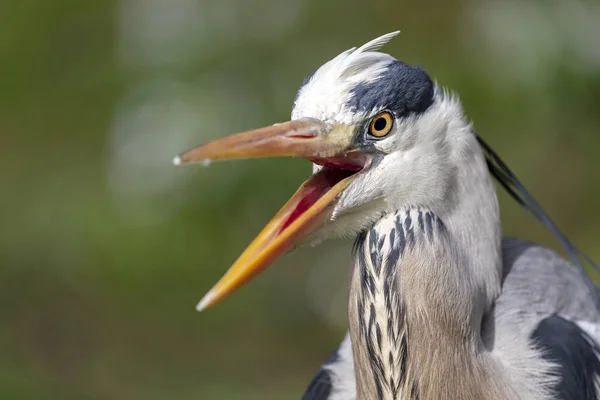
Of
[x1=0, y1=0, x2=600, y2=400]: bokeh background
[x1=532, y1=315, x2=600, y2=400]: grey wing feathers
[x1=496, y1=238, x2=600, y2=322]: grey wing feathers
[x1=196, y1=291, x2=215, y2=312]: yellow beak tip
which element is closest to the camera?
[x1=196, y1=291, x2=215, y2=312]: yellow beak tip

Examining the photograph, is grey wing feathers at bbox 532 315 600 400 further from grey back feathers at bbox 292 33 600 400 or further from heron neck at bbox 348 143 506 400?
heron neck at bbox 348 143 506 400

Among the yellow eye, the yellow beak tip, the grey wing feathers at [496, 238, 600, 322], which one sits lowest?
the grey wing feathers at [496, 238, 600, 322]

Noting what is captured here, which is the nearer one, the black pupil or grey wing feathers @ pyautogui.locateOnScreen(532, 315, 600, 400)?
the black pupil

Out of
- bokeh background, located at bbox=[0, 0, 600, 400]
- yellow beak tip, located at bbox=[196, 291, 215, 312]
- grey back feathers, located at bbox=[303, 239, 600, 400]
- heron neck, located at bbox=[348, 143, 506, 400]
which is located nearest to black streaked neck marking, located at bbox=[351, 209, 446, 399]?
heron neck, located at bbox=[348, 143, 506, 400]

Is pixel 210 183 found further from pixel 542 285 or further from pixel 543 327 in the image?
pixel 543 327

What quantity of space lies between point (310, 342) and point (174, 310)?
0.85 meters

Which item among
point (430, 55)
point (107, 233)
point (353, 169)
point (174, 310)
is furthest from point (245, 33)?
point (353, 169)

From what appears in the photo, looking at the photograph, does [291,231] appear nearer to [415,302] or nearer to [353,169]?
[353,169]

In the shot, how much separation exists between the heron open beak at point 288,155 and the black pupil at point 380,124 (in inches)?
2.6

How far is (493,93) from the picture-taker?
586 cm

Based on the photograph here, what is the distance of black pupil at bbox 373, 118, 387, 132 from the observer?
6.67ft

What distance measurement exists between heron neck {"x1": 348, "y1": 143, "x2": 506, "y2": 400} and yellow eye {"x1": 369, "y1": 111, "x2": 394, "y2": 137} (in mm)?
197

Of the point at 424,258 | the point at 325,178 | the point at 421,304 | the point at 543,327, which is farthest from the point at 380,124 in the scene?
the point at 543,327

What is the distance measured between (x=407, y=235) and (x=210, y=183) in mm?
3795
